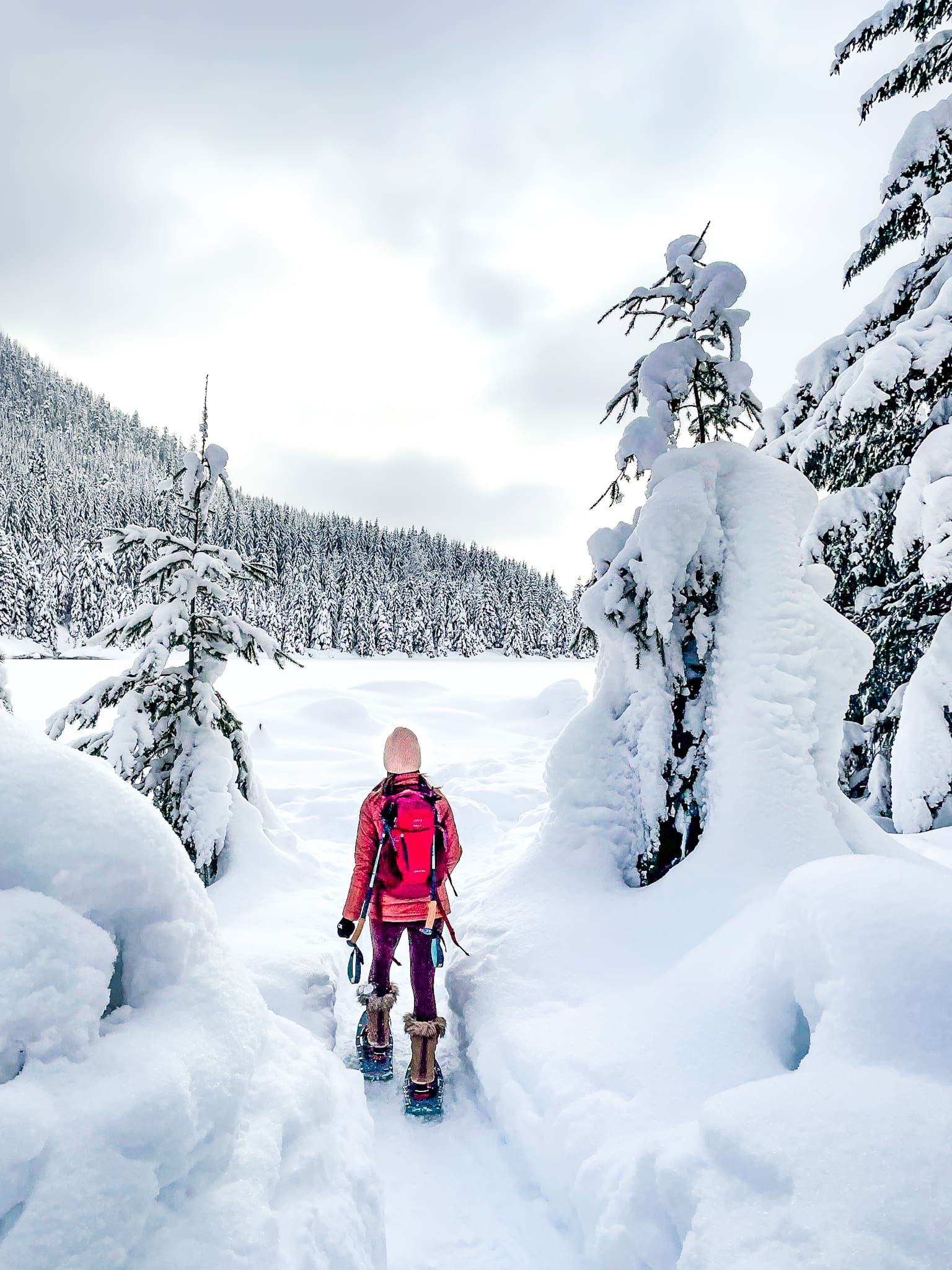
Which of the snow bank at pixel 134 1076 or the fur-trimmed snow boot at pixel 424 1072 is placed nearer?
the snow bank at pixel 134 1076

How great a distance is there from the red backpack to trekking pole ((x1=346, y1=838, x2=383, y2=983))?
0.03 metres

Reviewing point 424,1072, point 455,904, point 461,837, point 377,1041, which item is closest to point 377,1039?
A: point 377,1041

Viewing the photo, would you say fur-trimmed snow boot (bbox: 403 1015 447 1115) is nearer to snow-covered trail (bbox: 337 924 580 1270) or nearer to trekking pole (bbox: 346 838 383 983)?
snow-covered trail (bbox: 337 924 580 1270)

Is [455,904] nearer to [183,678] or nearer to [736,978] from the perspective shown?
[183,678]

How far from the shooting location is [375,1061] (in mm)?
4082

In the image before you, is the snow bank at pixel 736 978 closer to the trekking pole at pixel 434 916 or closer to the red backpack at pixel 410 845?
the trekking pole at pixel 434 916

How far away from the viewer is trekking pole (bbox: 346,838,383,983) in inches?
156

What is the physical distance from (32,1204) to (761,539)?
17.5 ft

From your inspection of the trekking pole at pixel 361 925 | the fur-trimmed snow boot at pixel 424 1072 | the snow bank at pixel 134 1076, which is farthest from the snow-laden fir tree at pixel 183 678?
the snow bank at pixel 134 1076

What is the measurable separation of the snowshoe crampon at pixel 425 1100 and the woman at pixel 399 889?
118 millimetres

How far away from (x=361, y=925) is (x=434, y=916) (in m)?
0.46

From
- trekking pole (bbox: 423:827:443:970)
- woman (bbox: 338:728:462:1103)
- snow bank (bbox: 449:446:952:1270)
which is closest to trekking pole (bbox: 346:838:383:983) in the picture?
woman (bbox: 338:728:462:1103)

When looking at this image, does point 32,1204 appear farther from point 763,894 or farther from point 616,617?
point 616,617

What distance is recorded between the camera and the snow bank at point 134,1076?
1438 millimetres
